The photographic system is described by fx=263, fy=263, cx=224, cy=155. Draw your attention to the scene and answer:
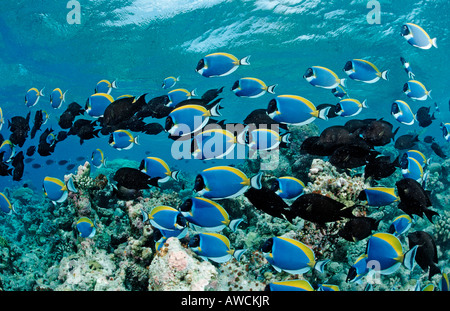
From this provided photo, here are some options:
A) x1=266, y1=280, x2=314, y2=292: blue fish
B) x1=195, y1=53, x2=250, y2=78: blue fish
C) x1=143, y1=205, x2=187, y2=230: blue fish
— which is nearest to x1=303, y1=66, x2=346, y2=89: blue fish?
x1=195, y1=53, x2=250, y2=78: blue fish

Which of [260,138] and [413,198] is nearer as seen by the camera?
[413,198]

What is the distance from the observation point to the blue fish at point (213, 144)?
3.21 meters

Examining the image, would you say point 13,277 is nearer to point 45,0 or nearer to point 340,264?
point 340,264

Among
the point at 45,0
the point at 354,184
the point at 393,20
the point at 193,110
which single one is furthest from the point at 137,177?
the point at 393,20

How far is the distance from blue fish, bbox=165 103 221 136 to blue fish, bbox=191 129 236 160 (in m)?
0.39

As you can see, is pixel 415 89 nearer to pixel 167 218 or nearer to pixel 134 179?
pixel 167 218

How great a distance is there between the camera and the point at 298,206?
9.34ft

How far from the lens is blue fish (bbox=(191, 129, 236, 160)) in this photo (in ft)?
10.5

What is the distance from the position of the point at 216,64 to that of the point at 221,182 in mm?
2306

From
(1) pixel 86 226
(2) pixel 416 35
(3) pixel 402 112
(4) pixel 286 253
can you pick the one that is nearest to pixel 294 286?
(4) pixel 286 253

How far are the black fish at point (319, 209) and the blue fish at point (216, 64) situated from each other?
8.60ft

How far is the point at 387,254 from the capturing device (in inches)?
111

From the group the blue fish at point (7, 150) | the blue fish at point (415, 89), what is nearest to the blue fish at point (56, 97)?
the blue fish at point (7, 150)

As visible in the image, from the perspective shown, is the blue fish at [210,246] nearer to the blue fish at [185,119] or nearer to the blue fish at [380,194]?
the blue fish at [185,119]
